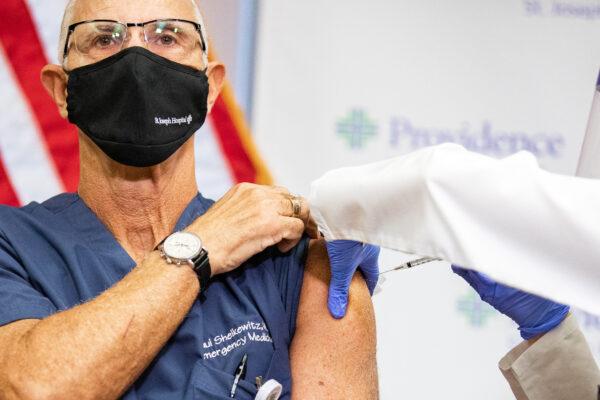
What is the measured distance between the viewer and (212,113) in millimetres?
2330

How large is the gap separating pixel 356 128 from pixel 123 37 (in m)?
0.94

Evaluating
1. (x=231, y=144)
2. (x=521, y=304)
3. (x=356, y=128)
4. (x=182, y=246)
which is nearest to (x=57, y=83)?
(x=182, y=246)

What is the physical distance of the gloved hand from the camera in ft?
4.76

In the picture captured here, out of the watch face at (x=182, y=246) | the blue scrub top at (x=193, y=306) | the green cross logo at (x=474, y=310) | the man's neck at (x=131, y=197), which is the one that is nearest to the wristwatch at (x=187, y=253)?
the watch face at (x=182, y=246)

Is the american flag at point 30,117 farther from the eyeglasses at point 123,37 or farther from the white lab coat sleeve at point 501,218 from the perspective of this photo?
the white lab coat sleeve at point 501,218

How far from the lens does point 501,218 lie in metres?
0.95

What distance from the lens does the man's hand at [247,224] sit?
144 centimetres

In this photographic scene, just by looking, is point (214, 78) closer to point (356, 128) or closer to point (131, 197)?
point (131, 197)

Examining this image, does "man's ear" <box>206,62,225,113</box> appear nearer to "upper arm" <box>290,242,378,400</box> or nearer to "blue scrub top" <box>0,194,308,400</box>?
"blue scrub top" <box>0,194,308,400</box>

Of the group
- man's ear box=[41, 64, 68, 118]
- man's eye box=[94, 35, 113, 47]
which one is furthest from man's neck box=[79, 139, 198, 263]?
man's eye box=[94, 35, 113, 47]

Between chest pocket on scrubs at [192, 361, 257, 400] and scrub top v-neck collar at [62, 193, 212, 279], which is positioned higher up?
scrub top v-neck collar at [62, 193, 212, 279]

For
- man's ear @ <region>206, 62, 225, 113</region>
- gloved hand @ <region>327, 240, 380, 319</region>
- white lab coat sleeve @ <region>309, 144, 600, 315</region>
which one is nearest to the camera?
white lab coat sleeve @ <region>309, 144, 600, 315</region>

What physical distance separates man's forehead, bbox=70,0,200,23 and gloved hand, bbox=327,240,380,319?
0.62 metres

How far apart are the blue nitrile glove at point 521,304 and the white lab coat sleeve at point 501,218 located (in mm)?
358
